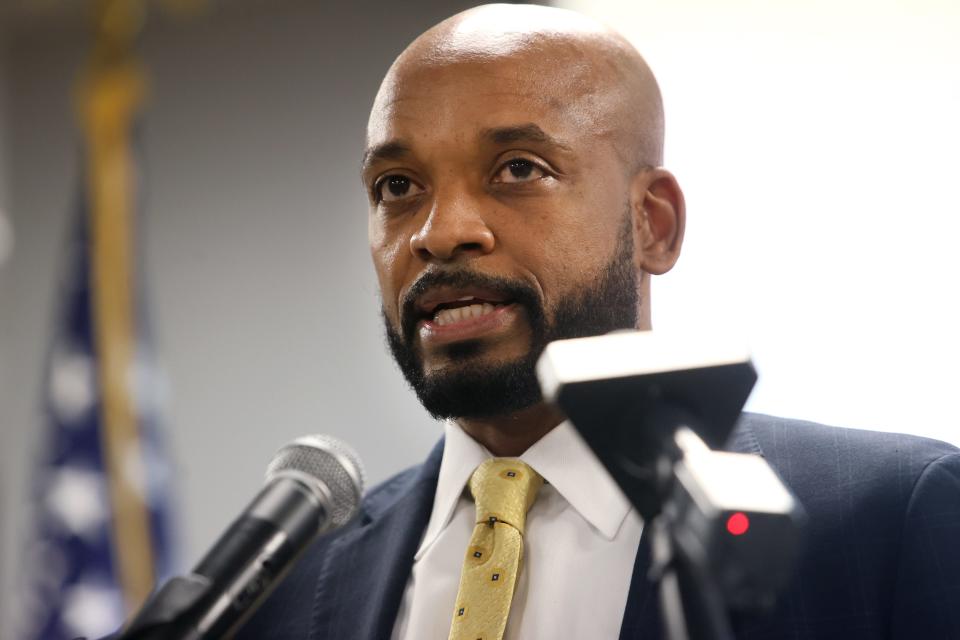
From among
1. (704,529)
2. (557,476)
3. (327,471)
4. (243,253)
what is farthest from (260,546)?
(243,253)

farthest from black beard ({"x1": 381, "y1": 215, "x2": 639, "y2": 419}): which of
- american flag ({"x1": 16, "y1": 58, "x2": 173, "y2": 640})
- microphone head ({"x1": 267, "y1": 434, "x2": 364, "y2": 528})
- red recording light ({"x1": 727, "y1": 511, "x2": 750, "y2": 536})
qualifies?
american flag ({"x1": 16, "y1": 58, "x2": 173, "y2": 640})

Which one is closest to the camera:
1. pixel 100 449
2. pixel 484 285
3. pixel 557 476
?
pixel 484 285

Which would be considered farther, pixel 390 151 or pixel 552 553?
pixel 390 151

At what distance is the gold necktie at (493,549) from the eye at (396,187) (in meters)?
0.48

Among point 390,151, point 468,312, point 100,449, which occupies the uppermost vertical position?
point 390,151

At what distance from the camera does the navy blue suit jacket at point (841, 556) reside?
158 cm

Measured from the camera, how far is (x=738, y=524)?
752 mm

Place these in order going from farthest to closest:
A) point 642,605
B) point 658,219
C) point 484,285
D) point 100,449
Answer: point 100,449, point 658,219, point 484,285, point 642,605

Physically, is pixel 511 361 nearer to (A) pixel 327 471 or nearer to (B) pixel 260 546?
(A) pixel 327 471

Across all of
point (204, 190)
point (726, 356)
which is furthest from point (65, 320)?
point (726, 356)

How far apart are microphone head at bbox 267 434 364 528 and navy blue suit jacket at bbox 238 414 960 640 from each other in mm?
545

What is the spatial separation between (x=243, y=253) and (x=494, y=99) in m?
2.65

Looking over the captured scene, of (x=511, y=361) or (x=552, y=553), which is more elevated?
(x=511, y=361)

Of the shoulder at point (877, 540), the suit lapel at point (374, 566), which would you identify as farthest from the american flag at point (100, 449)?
the shoulder at point (877, 540)
